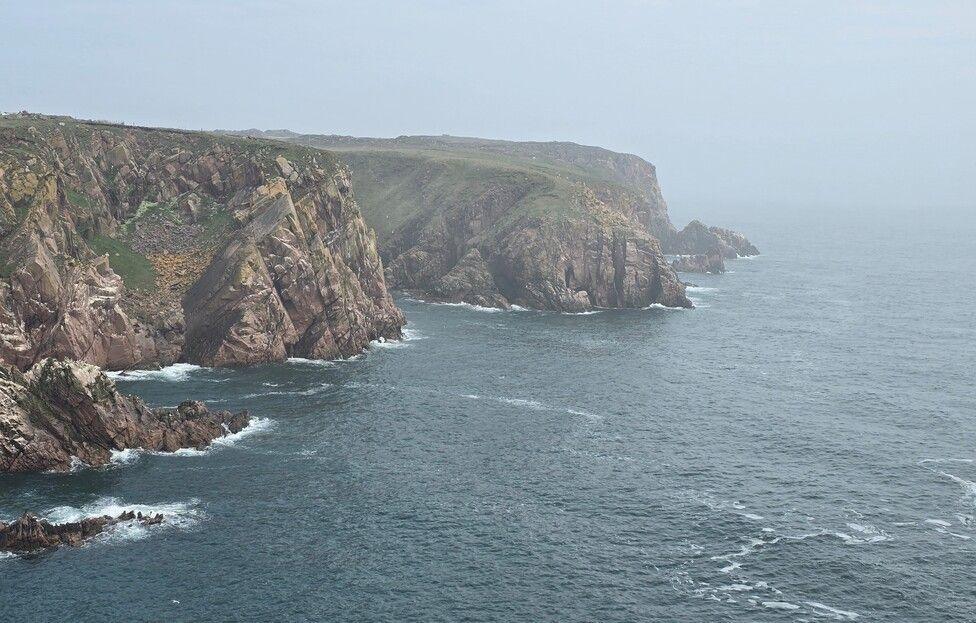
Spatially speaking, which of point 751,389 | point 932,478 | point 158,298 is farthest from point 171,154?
point 932,478

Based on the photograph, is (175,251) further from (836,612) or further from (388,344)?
(836,612)

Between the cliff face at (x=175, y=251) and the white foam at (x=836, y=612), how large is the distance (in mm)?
101562

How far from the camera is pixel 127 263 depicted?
Answer: 500 ft

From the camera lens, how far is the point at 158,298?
148125mm

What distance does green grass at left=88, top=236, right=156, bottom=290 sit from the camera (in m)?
149

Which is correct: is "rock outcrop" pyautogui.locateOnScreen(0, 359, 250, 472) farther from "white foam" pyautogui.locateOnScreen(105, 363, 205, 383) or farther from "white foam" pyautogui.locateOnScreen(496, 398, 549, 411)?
"white foam" pyautogui.locateOnScreen(496, 398, 549, 411)

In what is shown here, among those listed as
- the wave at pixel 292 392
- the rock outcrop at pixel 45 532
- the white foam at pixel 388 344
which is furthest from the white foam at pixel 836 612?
the white foam at pixel 388 344

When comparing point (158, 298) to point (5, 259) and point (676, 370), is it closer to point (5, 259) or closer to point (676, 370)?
point (5, 259)

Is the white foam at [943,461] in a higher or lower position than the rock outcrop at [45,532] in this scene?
higher

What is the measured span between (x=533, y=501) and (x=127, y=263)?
3803 inches

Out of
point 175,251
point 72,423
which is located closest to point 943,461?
point 72,423

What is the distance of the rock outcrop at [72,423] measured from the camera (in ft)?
317

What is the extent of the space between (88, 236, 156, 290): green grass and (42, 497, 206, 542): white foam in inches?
2657

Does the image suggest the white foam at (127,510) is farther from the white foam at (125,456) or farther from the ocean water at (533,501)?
the white foam at (125,456)
